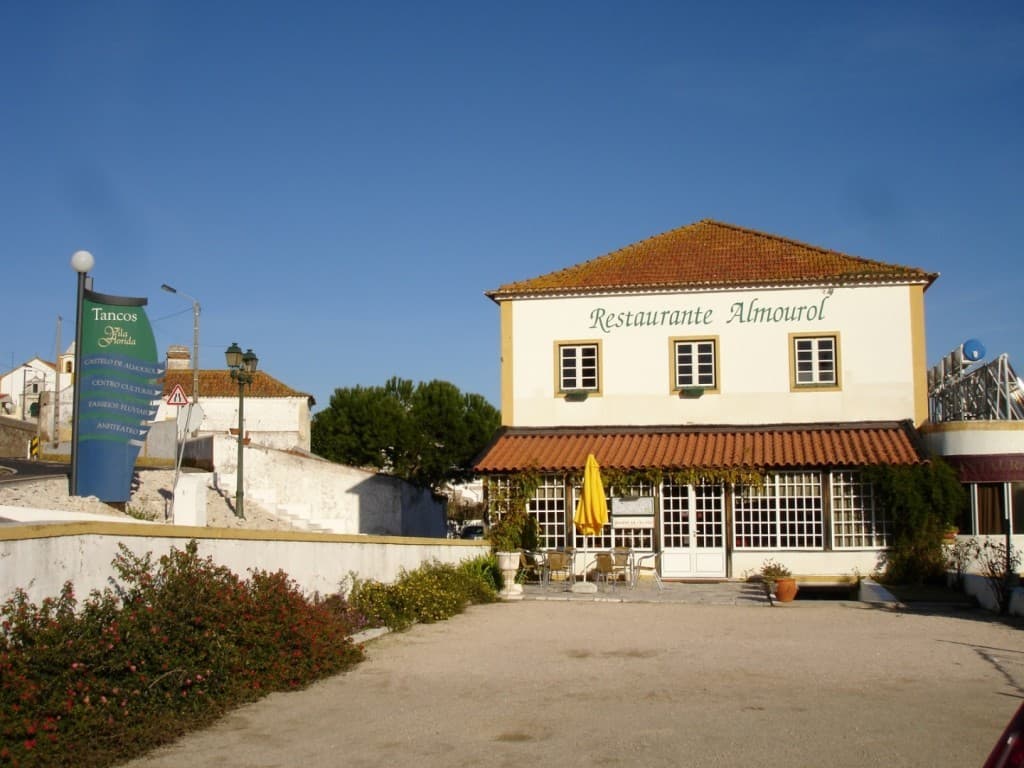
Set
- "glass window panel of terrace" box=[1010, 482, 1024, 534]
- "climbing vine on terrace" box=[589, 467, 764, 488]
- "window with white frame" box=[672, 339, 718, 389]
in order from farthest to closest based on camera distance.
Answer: "window with white frame" box=[672, 339, 718, 389], "climbing vine on terrace" box=[589, 467, 764, 488], "glass window panel of terrace" box=[1010, 482, 1024, 534]

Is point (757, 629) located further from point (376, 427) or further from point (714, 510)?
point (376, 427)

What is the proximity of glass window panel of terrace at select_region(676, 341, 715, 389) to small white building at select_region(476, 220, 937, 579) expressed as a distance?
0.04 metres

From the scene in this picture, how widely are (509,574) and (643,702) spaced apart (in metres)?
10.8

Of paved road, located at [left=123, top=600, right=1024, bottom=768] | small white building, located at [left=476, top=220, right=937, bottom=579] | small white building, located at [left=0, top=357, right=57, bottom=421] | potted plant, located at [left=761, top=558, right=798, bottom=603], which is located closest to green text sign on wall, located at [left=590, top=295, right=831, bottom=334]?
small white building, located at [left=476, top=220, right=937, bottom=579]

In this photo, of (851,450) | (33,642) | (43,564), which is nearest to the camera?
(33,642)

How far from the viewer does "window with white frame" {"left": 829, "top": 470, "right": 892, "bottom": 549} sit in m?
23.5

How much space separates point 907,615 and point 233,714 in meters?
11.9

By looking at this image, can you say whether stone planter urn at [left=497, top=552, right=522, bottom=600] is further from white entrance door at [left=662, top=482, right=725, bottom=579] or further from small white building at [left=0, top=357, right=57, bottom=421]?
small white building at [left=0, top=357, right=57, bottom=421]

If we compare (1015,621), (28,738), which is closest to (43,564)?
(28,738)

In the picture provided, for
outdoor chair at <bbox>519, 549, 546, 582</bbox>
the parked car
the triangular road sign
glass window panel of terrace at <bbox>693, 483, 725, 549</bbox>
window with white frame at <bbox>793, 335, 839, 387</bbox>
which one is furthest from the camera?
window with white frame at <bbox>793, 335, 839, 387</bbox>

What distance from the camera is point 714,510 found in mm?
24125

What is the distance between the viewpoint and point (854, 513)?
23.6 m

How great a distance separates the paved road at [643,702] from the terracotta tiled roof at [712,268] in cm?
1236

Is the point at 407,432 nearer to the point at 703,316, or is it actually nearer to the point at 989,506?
the point at 703,316
